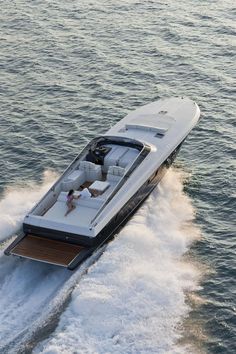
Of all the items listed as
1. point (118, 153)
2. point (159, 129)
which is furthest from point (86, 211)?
point (159, 129)

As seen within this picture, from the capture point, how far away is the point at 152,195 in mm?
26391

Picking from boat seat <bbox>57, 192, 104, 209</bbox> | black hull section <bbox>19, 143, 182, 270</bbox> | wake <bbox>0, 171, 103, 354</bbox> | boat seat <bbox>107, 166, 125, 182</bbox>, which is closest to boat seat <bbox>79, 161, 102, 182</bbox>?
boat seat <bbox>107, 166, 125, 182</bbox>

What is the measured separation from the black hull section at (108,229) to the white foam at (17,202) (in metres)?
1.45

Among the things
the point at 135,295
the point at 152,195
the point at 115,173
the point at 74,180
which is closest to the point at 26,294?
the point at 135,295

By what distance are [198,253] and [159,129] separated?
672cm

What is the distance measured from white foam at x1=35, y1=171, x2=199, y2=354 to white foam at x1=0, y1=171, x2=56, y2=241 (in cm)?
395

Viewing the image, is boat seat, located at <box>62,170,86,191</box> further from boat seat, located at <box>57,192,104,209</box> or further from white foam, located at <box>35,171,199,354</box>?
white foam, located at <box>35,171,199,354</box>

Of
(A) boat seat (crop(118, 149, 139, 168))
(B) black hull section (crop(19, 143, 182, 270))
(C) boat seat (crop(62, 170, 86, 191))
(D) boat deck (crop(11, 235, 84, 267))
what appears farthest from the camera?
(A) boat seat (crop(118, 149, 139, 168))

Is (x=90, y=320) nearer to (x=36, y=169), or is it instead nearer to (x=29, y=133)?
(x=36, y=169)

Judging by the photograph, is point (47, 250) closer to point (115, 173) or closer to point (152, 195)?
point (115, 173)

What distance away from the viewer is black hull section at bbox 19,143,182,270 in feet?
71.4

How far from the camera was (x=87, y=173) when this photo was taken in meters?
25.6

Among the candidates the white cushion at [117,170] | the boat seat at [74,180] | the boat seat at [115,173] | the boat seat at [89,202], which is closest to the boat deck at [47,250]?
the boat seat at [89,202]

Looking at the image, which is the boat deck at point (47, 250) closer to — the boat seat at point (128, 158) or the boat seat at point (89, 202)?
the boat seat at point (89, 202)
